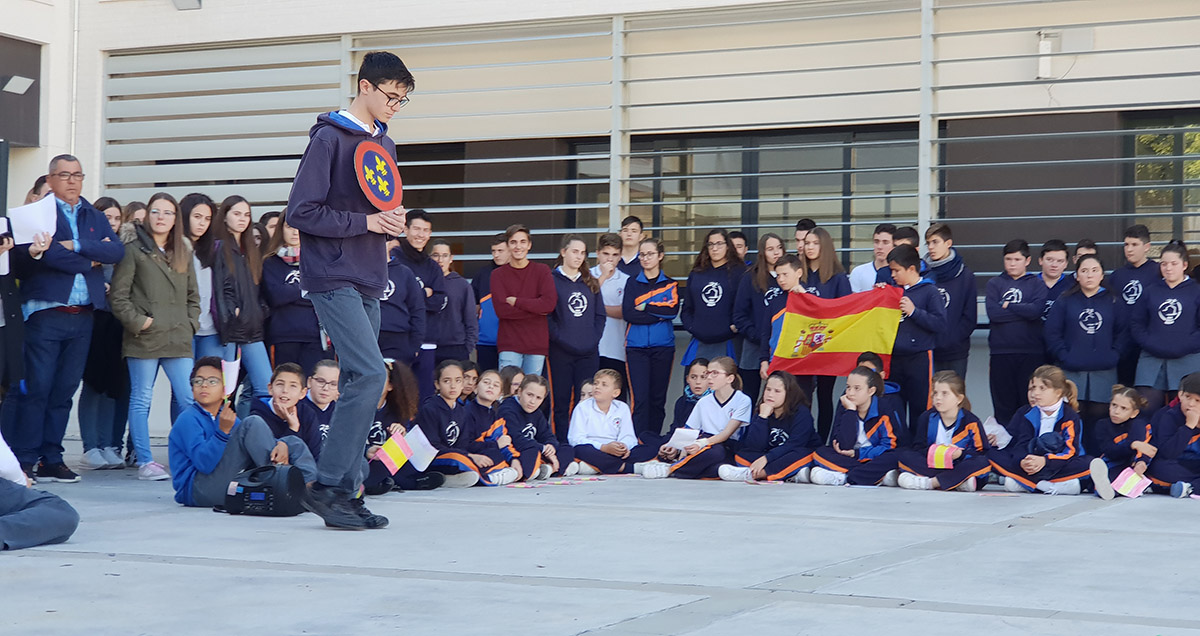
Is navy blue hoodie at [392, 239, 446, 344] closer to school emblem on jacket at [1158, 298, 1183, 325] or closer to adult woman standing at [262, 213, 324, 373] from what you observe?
adult woman standing at [262, 213, 324, 373]

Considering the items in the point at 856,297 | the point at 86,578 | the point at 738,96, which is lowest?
the point at 86,578

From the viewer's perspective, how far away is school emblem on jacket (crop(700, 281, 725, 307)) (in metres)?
10.3

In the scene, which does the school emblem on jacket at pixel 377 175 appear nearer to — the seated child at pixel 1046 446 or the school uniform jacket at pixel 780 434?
the school uniform jacket at pixel 780 434

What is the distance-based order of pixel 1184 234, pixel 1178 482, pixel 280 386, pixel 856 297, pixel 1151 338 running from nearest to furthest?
1. pixel 280 386
2. pixel 1178 482
3. pixel 1151 338
4. pixel 856 297
5. pixel 1184 234

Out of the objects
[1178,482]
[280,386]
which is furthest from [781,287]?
[280,386]

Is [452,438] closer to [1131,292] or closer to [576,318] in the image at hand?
[576,318]

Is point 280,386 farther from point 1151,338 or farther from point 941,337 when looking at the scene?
point 1151,338

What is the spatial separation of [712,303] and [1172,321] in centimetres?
315

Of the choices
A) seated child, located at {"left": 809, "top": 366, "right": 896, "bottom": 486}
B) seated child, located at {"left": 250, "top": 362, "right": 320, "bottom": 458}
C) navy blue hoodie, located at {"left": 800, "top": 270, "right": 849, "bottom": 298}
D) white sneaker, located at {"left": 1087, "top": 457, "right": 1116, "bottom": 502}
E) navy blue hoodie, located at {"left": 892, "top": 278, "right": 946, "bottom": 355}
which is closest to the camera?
seated child, located at {"left": 250, "top": 362, "right": 320, "bottom": 458}

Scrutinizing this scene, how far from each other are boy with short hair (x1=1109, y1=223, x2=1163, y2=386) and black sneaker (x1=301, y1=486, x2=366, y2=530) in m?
5.86

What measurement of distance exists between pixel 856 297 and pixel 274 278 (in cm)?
400

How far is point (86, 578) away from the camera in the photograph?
4.54 m

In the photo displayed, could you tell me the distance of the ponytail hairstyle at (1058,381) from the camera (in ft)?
28.1

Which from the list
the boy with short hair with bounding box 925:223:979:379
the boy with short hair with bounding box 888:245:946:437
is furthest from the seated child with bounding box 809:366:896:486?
the boy with short hair with bounding box 925:223:979:379
